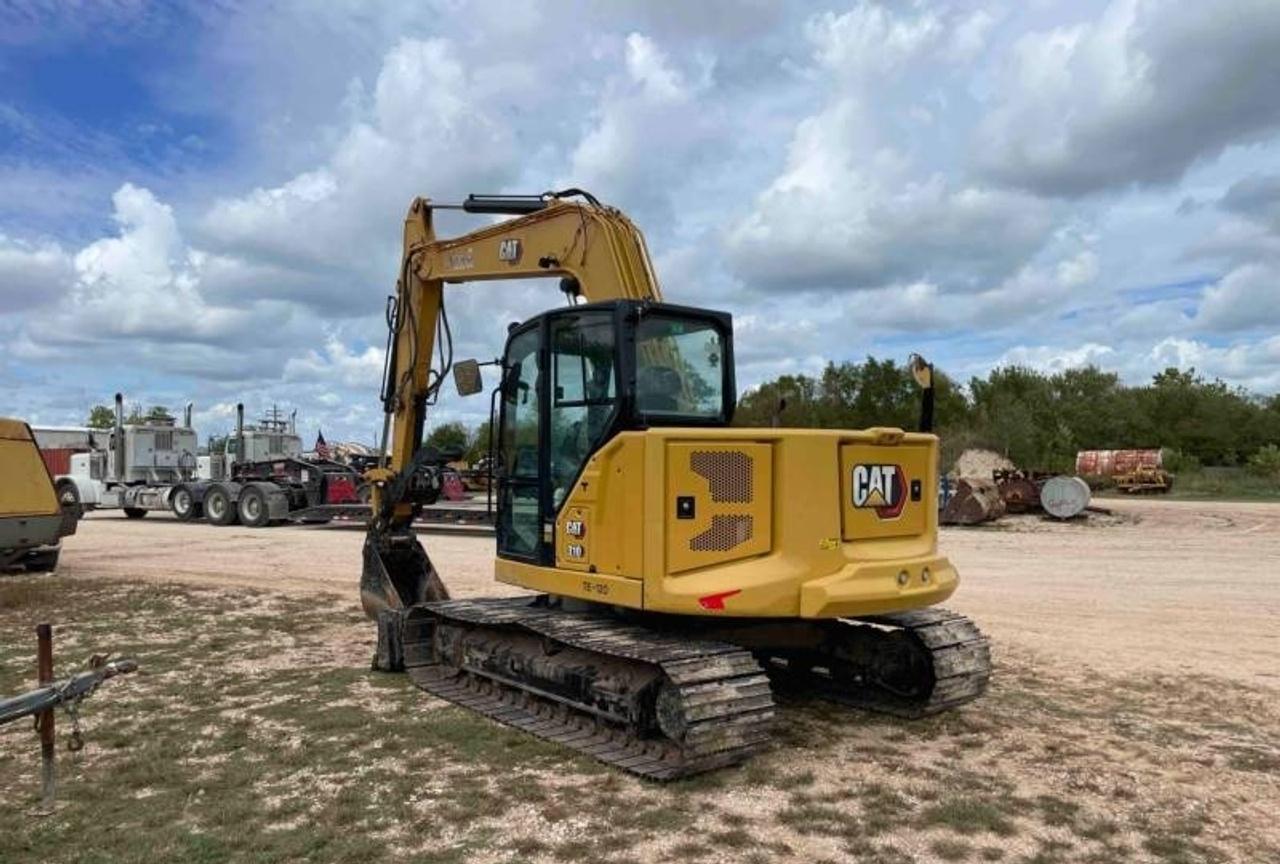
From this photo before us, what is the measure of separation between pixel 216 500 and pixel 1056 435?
50.4 m

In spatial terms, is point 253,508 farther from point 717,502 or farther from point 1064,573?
point 717,502

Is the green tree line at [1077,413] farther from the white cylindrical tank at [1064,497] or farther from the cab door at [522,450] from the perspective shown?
the cab door at [522,450]

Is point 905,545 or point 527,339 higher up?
point 527,339

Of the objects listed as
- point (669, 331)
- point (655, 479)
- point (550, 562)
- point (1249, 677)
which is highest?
point (669, 331)

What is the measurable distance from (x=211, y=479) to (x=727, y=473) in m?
27.1

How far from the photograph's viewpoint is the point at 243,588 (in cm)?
1422

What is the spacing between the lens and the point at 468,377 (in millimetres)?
8078

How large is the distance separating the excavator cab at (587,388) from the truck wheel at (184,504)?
22833mm

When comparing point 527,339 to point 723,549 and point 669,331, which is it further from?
point 723,549

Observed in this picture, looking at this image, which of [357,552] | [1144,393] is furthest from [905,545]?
[1144,393]

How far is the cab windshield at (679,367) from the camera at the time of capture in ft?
23.5

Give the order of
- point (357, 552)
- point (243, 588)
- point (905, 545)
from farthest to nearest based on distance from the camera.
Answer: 1. point (357, 552)
2. point (243, 588)
3. point (905, 545)

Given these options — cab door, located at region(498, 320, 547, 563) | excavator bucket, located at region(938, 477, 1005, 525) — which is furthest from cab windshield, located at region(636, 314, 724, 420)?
excavator bucket, located at region(938, 477, 1005, 525)

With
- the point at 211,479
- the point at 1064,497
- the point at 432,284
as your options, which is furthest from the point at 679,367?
the point at 211,479
